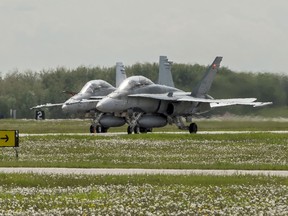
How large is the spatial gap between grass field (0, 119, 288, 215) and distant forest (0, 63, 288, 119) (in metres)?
20.7

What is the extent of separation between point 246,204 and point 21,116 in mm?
97009

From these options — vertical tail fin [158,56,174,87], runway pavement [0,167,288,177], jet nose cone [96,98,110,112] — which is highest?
vertical tail fin [158,56,174,87]

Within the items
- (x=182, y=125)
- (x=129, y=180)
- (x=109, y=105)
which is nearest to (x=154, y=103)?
(x=182, y=125)

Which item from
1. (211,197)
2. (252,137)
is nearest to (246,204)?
(211,197)

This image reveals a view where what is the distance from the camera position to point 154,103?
60281mm

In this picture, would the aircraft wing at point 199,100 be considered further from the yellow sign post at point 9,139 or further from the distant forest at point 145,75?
the yellow sign post at point 9,139

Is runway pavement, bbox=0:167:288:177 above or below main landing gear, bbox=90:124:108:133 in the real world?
below

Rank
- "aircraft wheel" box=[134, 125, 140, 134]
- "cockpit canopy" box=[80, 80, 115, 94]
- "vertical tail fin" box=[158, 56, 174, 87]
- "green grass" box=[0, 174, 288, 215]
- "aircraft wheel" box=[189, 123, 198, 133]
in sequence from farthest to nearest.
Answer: "vertical tail fin" box=[158, 56, 174, 87]
"cockpit canopy" box=[80, 80, 115, 94]
"aircraft wheel" box=[189, 123, 198, 133]
"aircraft wheel" box=[134, 125, 140, 134]
"green grass" box=[0, 174, 288, 215]

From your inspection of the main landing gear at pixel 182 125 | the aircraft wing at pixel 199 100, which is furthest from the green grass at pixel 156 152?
the main landing gear at pixel 182 125

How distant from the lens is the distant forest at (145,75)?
6488 centimetres

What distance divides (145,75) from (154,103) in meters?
31.0

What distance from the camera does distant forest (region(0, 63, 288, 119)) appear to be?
213 feet

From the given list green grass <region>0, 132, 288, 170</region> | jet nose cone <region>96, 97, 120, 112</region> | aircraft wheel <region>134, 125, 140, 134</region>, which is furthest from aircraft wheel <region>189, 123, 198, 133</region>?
green grass <region>0, 132, 288, 170</region>

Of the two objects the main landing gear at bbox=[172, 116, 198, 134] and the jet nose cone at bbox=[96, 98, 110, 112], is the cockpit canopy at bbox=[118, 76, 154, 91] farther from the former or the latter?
the main landing gear at bbox=[172, 116, 198, 134]
